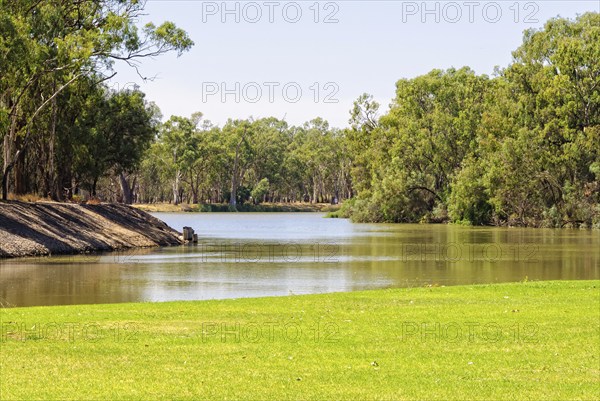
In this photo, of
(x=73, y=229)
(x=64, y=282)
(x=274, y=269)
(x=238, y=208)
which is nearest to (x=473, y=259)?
(x=274, y=269)

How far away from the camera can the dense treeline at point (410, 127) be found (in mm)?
52156

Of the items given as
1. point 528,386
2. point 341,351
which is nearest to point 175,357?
point 341,351

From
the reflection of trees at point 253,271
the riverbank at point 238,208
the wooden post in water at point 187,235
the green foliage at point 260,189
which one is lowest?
the reflection of trees at point 253,271

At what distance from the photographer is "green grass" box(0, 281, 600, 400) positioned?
1198 cm

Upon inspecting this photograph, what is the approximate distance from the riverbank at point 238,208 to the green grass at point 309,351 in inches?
5140

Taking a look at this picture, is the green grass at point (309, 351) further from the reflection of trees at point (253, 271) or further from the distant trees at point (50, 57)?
the distant trees at point (50, 57)

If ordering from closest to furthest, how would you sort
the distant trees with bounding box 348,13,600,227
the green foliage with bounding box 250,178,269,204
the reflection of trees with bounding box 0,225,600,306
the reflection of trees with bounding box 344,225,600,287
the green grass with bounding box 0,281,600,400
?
the green grass with bounding box 0,281,600,400, the reflection of trees with bounding box 0,225,600,306, the reflection of trees with bounding box 344,225,600,287, the distant trees with bounding box 348,13,600,227, the green foliage with bounding box 250,178,269,204

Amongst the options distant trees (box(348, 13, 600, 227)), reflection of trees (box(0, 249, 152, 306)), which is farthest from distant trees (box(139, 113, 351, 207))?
reflection of trees (box(0, 249, 152, 306))

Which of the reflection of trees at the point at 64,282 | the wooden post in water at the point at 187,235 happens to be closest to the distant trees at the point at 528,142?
the wooden post in water at the point at 187,235

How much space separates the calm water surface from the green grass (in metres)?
6.32

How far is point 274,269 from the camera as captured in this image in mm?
35969

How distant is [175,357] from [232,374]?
1550mm

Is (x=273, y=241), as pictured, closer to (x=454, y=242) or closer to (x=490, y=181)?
(x=454, y=242)

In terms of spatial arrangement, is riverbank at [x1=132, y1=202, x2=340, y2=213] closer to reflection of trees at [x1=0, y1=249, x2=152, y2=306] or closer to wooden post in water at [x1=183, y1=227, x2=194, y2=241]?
wooden post in water at [x1=183, y1=227, x2=194, y2=241]
